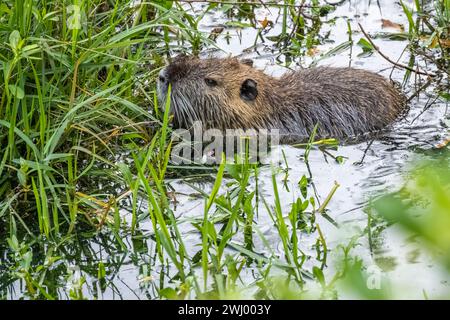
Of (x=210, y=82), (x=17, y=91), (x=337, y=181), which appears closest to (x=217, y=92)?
(x=210, y=82)

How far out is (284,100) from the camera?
488 cm

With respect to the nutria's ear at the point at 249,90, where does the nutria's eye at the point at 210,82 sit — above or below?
above

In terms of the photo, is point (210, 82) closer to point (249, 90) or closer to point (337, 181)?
point (249, 90)

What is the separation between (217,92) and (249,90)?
194 millimetres

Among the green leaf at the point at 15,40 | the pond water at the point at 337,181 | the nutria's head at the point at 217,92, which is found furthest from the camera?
the nutria's head at the point at 217,92

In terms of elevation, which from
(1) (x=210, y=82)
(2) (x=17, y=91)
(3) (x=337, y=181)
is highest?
(1) (x=210, y=82)

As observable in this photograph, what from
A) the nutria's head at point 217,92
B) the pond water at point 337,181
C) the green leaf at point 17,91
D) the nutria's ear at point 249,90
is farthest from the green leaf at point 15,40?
the nutria's ear at point 249,90

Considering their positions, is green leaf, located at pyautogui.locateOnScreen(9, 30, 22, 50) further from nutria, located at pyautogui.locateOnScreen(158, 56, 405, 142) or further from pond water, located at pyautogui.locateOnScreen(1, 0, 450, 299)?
nutria, located at pyautogui.locateOnScreen(158, 56, 405, 142)

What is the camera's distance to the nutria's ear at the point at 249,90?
4.71 metres

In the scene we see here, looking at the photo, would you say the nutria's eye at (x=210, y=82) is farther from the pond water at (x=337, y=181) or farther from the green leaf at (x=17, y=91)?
the green leaf at (x=17, y=91)

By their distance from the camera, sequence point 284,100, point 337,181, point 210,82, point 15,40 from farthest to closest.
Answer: point 284,100 < point 210,82 < point 337,181 < point 15,40

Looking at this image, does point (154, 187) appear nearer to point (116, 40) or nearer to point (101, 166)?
point (101, 166)

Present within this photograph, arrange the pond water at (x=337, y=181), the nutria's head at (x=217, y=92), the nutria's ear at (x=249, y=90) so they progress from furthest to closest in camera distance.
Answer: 1. the nutria's ear at (x=249, y=90)
2. the nutria's head at (x=217, y=92)
3. the pond water at (x=337, y=181)
